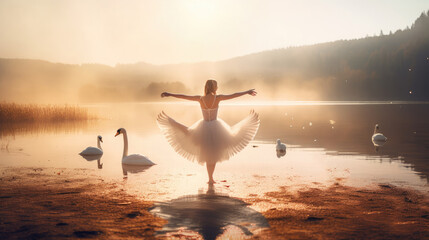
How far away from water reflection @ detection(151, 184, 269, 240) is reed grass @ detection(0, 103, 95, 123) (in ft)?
111

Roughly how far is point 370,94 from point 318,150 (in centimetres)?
15554

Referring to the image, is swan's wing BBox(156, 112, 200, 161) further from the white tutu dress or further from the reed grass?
the reed grass

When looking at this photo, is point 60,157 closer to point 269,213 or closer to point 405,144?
point 269,213

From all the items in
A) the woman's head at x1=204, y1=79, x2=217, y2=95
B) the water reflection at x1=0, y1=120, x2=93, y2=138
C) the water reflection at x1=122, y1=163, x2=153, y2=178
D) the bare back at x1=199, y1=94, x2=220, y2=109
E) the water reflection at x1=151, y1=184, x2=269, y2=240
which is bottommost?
the water reflection at x1=151, y1=184, x2=269, y2=240

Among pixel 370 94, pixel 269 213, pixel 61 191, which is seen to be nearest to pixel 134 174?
pixel 61 191

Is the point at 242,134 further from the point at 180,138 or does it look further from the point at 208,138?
the point at 180,138

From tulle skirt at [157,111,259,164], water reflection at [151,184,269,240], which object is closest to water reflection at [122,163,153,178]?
tulle skirt at [157,111,259,164]

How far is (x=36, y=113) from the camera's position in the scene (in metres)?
41.7

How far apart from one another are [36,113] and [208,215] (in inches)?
1478

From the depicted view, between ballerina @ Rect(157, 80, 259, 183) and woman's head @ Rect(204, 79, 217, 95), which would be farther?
ballerina @ Rect(157, 80, 259, 183)

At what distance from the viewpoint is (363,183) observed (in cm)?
1266

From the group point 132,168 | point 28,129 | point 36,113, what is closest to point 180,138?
point 132,168

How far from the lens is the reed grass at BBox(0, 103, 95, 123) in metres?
39.0

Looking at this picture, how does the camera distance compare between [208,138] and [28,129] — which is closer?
[208,138]
